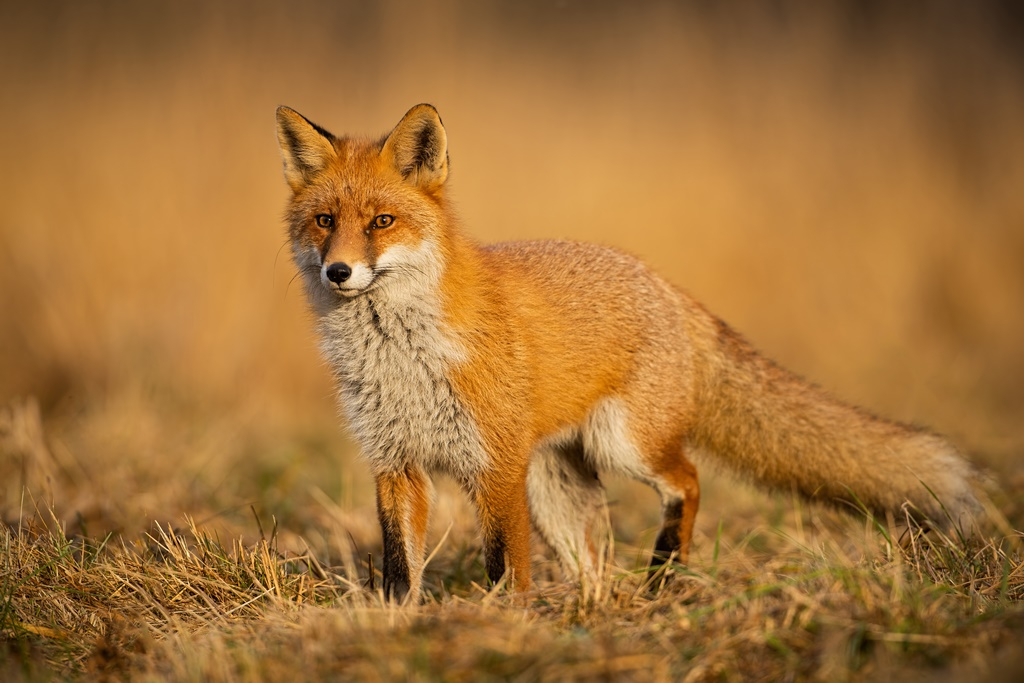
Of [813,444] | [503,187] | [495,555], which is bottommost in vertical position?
[495,555]

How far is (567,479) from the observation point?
13.6 feet

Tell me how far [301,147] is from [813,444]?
8.27 ft

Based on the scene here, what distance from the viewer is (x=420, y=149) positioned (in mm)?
3482

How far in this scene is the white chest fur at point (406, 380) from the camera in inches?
130

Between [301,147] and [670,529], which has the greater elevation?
[301,147]

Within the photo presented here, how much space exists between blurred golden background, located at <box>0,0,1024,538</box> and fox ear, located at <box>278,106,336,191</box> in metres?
2.04

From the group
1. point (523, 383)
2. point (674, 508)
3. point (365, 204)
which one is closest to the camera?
point (365, 204)

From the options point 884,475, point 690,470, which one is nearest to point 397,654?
point 690,470

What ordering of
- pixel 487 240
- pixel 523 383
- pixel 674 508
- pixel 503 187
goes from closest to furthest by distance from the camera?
pixel 523 383 → pixel 674 508 → pixel 487 240 → pixel 503 187

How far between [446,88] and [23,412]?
461 centimetres

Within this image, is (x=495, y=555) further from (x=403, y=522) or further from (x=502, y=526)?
(x=403, y=522)

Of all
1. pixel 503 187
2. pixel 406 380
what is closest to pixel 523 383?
pixel 406 380

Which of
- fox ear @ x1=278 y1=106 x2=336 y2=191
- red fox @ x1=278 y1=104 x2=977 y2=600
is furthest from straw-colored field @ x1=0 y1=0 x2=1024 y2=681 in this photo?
fox ear @ x1=278 y1=106 x2=336 y2=191

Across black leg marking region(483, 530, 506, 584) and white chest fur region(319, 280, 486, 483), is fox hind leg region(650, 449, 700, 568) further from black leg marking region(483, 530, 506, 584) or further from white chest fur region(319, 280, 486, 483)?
white chest fur region(319, 280, 486, 483)
